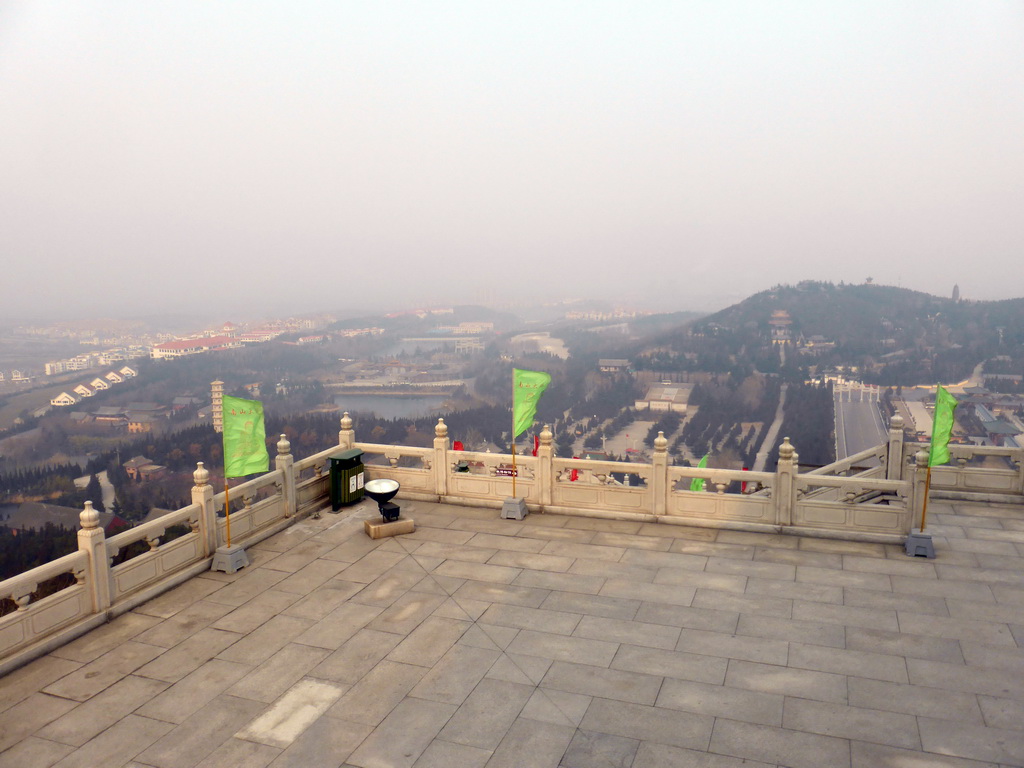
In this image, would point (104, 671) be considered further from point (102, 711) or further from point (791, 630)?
point (791, 630)

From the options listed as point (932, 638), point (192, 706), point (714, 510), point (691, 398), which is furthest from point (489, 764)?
point (691, 398)

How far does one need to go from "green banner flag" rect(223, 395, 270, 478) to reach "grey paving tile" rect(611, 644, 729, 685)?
6976mm

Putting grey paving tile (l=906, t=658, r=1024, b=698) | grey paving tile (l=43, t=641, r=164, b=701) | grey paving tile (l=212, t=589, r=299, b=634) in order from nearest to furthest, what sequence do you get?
grey paving tile (l=906, t=658, r=1024, b=698) < grey paving tile (l=43, t=641, r=164, b=701) < grey paving tile (l=212, t=589, r=299, b=634)

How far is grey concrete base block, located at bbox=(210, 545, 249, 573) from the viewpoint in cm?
1102

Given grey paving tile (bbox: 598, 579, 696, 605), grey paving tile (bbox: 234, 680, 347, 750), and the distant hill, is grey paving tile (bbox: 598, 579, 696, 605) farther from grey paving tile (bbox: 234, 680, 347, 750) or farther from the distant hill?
the distant hill

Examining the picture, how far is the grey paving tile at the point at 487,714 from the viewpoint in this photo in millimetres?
6637

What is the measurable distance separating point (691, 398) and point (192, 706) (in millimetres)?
82674

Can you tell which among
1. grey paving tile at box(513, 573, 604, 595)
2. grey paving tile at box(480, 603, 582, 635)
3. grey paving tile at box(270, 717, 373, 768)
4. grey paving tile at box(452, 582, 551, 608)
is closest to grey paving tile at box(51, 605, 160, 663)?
grey paving tile at box(270, 717, 373, 768)

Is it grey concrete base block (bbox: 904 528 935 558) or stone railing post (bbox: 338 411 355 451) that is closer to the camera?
grey concrete base block (bbox: 904 528 935 558)

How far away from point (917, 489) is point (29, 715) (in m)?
13.4

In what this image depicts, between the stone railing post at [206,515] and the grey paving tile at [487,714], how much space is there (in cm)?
605

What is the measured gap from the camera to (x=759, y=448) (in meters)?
66.0

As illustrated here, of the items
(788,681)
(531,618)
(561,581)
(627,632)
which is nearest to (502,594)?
(531,618)

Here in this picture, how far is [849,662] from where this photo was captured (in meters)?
7.97
